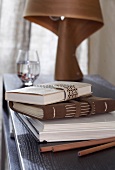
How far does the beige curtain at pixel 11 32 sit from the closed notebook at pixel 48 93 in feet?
3.44

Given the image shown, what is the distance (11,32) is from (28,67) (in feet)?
2.00

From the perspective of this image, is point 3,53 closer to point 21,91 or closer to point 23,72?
point 23,72

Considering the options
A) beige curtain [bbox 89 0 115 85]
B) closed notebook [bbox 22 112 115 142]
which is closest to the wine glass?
beige curtain [bbox 89 0 115 85]

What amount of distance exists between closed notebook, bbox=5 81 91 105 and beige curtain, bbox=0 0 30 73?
3.44ft

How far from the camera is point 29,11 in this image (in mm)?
1148

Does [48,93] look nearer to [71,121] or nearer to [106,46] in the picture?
[71,121]

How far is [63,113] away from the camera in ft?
2.11

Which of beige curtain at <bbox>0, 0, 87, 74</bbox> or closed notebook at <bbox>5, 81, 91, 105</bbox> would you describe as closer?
closed notebook at <bbox>5, 81, 91, 105</bbox>

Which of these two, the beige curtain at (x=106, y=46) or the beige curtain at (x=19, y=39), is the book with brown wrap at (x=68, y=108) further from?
the beige curtain at (x=19, y=39)

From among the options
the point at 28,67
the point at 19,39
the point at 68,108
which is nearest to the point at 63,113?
the point at 68,108

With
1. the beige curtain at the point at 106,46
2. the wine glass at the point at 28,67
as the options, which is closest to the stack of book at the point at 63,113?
the wine glass at the point at 28,67

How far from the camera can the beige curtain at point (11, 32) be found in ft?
5.64

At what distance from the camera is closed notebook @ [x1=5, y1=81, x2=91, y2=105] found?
2.10 feet

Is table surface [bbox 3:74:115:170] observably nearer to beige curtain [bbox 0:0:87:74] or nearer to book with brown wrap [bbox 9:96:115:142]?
book with brown wrap [bbox 9:96:115:142]
